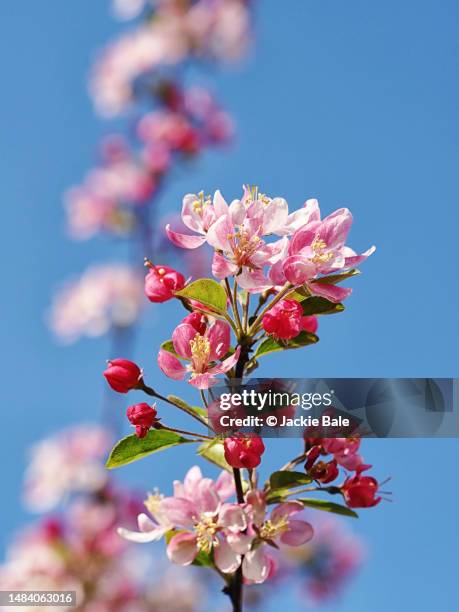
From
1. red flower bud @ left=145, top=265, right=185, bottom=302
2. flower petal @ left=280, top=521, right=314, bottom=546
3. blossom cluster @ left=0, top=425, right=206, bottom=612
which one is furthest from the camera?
blossom cluster @ left=0, top=425, right=206, bottom=612

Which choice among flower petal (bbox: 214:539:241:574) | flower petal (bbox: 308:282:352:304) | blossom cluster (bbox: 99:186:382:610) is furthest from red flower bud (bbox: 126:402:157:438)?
flower petal (bbox: 308:282:352:304)

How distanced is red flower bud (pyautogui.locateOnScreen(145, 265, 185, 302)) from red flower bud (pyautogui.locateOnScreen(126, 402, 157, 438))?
21cm

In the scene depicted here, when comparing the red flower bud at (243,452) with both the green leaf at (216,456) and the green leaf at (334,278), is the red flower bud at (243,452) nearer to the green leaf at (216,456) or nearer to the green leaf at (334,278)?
the green leaf at (216,456)

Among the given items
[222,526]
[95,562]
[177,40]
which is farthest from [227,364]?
[177,40]

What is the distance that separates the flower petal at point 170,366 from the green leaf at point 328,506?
28 centimetres

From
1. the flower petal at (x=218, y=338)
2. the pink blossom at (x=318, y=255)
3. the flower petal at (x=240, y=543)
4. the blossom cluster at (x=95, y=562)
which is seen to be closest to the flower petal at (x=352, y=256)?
the pink blossom at (x=318, y=255)

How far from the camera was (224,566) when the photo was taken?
1.10 m

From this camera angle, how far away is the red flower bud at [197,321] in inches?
46.2

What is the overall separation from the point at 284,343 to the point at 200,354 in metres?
0.13

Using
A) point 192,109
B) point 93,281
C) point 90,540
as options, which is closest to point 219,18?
point 192,109

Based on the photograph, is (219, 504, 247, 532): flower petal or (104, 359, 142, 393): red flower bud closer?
(219, 504, 247, 532): flower petal

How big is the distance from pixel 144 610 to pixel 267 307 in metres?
2.97

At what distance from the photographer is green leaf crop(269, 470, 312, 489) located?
1137 mm

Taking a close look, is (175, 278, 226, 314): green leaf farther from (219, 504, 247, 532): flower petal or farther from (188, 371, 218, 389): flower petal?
(219, 504, 247, 532): flower petal
